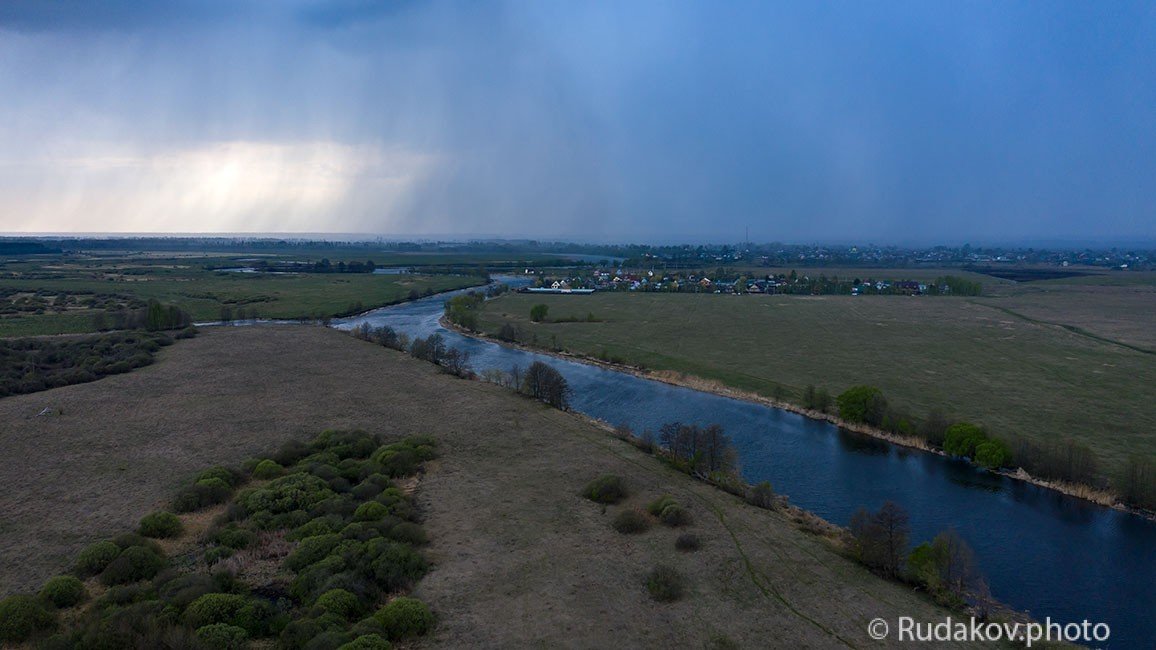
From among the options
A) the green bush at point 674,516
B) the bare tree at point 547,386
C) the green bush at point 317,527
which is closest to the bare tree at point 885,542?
the green bush at point 674,516

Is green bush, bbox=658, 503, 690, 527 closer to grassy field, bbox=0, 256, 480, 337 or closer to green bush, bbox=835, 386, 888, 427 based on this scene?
green bush, bbox=835, 386, 888, 427

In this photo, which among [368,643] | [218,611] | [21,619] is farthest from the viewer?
[218,611]

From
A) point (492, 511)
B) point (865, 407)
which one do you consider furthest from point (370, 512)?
point (865, 407)

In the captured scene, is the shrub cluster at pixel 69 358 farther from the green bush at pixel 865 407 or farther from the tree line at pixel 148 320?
the green bush at pixel 865 407

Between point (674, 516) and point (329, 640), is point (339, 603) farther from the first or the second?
point (674, 516)

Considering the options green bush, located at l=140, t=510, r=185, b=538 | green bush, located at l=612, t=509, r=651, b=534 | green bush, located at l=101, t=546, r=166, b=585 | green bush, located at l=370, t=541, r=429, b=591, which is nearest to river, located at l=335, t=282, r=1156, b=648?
green bush, located at l=612, t=509, r=651, b=534
